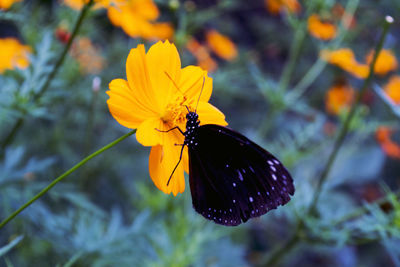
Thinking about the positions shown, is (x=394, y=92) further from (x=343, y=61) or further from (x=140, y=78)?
(x=140, y=78)

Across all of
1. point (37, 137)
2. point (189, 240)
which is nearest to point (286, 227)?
point (189, 240)

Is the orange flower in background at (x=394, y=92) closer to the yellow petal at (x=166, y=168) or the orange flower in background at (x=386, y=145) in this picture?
the orange flower in background at (x=386, y=145)

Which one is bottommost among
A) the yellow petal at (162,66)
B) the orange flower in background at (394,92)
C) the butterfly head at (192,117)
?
the orange flower in background at (394,92)

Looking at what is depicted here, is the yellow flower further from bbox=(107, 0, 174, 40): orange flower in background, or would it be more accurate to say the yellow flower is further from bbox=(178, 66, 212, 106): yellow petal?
bbox=(107, 0, 174, 40): orange flower in background

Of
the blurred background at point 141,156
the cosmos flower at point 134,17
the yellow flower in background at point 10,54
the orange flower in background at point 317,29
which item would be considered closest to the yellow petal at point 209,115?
the blurred background at point 141,156

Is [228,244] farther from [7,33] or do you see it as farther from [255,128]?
[7,33]

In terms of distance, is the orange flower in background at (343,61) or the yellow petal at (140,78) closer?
the yellow petal at (140,78)

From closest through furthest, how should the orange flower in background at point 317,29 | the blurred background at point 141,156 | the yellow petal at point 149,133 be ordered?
the yellow petal at point 149,133 < the blurred background at point 141,156 < the orange flower in background at point 317,29
